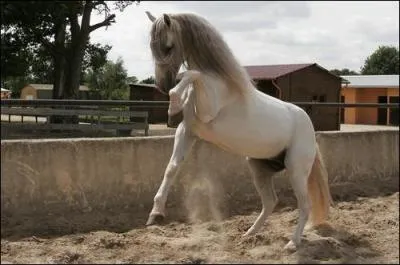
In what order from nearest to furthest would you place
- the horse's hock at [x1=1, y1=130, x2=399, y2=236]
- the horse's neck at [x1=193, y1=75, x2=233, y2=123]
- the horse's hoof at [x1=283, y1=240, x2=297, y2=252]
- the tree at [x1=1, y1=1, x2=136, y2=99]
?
the horse's neck at [x1=193, y1=75, x2=233, y2=123], the horse's hoof at [x1=283, y1=240, x2=297, y2=252], the horse's hock at [x1=1, y1=130, x2=399, y2=236], the tree at [x1=1, y1=1, x2=136, y2=99]

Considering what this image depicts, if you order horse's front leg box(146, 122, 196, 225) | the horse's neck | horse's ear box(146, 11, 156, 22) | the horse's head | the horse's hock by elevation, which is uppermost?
horse's ear box(146, 11, 156, 22)

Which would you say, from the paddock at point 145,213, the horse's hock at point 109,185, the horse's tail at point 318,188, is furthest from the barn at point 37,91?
the horse's tail at point 318,188

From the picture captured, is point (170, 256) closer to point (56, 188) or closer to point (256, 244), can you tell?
point (256, 244)

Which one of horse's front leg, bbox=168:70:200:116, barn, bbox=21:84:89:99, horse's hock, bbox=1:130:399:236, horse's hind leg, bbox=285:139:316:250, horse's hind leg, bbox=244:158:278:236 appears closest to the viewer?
horse's front leg, bbox=168:70:200:116

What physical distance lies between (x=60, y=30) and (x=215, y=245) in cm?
2003

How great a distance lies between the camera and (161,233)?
15.3 feet

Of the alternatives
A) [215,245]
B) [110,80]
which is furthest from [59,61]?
[110,80]

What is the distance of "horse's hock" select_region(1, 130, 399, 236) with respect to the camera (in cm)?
472

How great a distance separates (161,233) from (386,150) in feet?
15.6

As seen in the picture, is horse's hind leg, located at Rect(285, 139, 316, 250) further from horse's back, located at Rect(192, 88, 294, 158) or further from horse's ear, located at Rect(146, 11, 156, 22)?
horse's ear, located at Rect(146, 11, 156, 22)

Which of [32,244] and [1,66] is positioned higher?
[1,66]

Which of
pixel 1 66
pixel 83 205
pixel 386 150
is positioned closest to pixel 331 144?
pixel 386 150

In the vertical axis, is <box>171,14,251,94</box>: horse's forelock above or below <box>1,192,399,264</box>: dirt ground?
above

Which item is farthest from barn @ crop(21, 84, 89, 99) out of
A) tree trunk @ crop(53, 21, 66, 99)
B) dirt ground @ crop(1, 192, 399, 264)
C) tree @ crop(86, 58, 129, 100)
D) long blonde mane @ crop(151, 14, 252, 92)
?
long blonde mane @ crop(151, 14, 252, 92)
